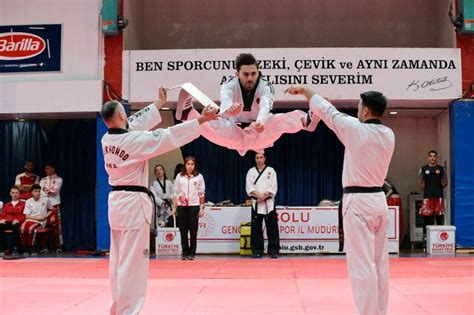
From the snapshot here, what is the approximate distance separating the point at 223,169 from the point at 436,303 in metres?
8.59

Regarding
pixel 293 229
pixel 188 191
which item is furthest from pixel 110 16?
pixel 293 229

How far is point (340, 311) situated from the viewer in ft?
20.1

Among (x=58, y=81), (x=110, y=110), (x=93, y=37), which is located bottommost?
(x=110, y=110)

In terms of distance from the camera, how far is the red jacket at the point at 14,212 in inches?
503

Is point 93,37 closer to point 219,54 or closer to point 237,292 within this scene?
point 219,54

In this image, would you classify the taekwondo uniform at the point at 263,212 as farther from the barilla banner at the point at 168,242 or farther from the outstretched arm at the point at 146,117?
the outstretched arm at the point at 146,117

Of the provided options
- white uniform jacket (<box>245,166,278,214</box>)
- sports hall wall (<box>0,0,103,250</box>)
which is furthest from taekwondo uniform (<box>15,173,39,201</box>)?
white uniform jacket (<box>245,166,278,214</box>)

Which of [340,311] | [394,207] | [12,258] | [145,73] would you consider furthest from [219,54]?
[340,311]

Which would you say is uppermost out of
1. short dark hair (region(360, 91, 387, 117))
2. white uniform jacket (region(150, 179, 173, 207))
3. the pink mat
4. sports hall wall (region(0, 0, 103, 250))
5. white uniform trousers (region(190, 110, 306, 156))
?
sports hall wall (region(0, 0, 103, 250))

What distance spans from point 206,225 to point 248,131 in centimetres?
678

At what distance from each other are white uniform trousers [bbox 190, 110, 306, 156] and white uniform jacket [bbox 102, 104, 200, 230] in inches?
32.3

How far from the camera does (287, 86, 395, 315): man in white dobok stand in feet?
15.7

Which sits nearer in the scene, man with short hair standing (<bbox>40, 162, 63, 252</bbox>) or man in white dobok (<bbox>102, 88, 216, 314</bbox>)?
man in white dobok (<bbox>102, 88, 216, 314</bbox>)

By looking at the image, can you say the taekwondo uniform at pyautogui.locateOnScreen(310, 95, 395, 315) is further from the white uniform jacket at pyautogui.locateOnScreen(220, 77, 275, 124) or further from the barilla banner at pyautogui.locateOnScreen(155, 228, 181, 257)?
the barilla banner at pyautogui.locateOnScreen(155, 228, 181, 257)
